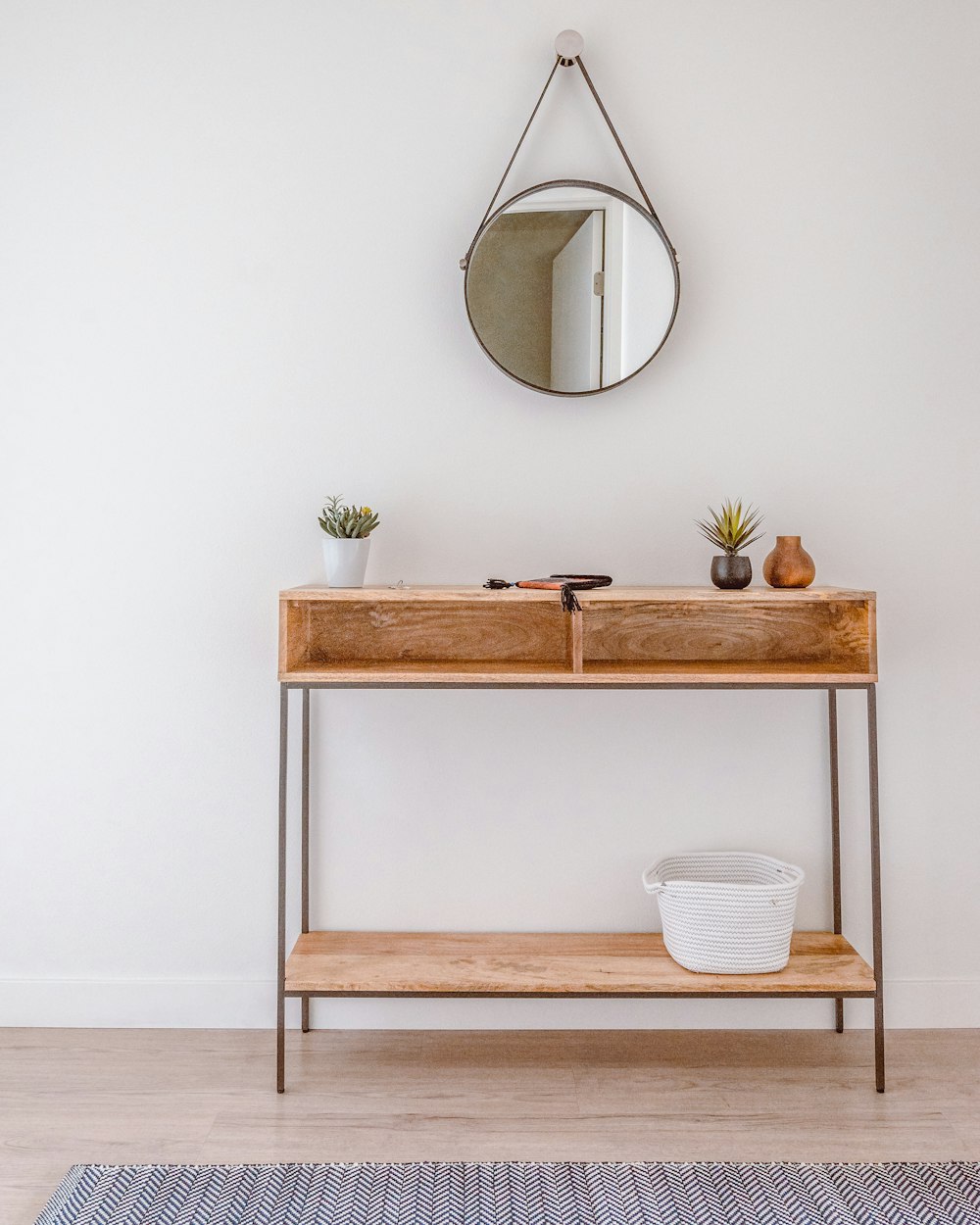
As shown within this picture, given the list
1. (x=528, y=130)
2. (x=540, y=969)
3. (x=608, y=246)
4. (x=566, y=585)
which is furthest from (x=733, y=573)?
(x=528, y=130)

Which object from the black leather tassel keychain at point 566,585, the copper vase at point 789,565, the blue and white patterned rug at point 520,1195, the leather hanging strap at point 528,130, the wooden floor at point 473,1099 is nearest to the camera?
the blue and white patterned rug at point 520,1195

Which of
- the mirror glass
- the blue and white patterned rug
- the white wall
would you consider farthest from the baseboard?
the mirror glass

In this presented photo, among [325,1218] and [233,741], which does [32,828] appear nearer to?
[233,741]

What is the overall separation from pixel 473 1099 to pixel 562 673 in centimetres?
86

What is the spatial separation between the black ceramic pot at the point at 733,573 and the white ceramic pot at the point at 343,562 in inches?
29.4

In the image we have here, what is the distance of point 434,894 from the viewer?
6.81 ft

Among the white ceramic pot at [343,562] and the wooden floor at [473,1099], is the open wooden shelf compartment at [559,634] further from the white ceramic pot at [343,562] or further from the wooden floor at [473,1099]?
the wooden floor at [473,1099]

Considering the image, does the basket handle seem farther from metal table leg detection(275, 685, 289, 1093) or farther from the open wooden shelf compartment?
metal table leg detection(275, 685, 289, 1093)

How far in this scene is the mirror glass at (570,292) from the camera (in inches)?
78.7

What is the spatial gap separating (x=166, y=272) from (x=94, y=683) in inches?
38.0

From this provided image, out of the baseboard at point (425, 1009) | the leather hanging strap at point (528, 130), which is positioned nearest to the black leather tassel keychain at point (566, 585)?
the leather hanging strap at point (528, 130)

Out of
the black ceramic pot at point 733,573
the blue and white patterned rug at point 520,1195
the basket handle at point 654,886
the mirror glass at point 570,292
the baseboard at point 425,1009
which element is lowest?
the blue and white patterned rug at point 520,1195

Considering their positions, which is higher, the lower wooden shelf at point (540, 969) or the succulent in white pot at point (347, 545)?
the succulent in white pot at point (347, 545)

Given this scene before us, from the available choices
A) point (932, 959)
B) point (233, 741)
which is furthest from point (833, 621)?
point (233, 741)
